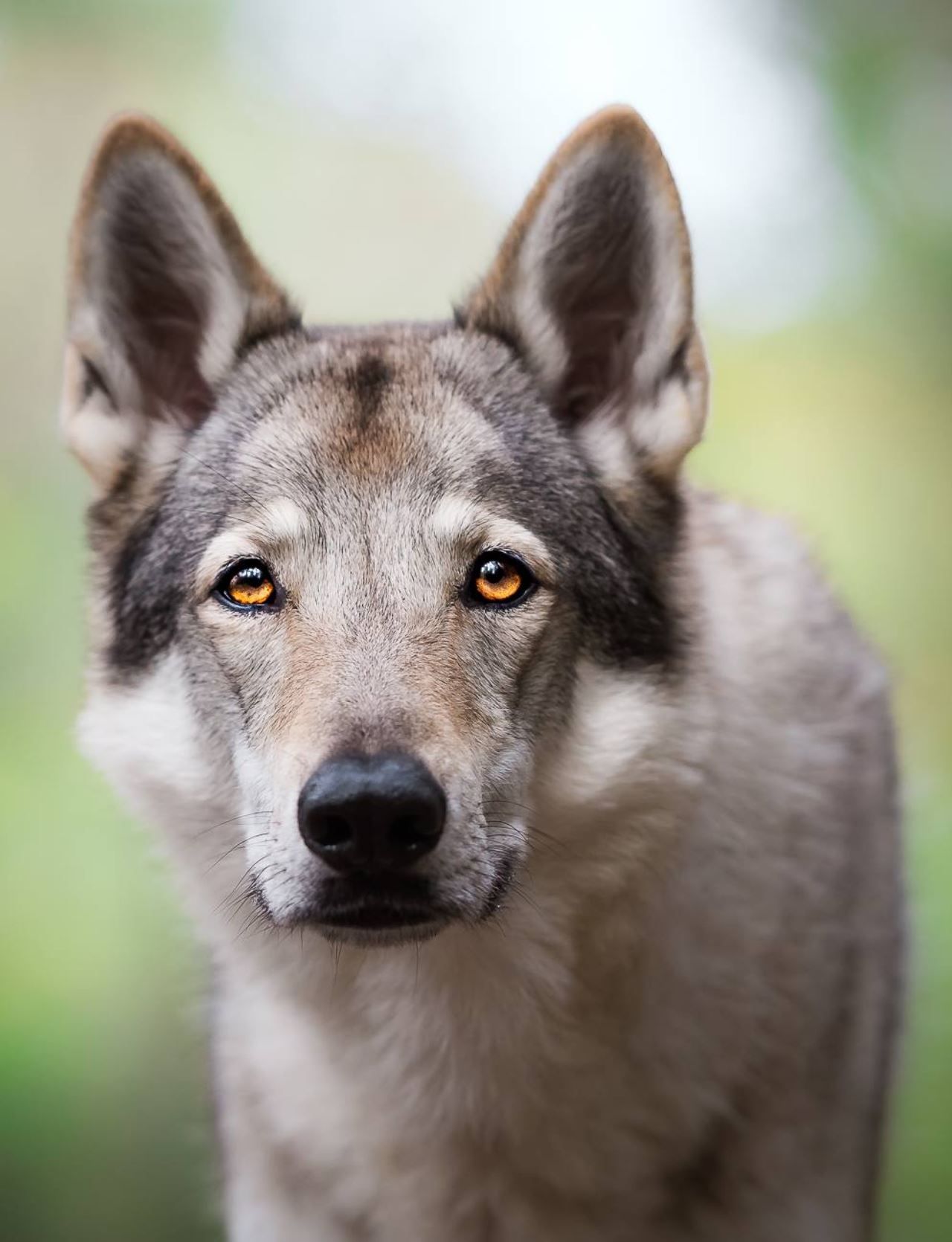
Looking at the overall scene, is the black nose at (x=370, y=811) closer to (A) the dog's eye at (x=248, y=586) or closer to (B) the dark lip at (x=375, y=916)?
(B) the dark lip at (x=375, y=916)

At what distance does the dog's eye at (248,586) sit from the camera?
197cm

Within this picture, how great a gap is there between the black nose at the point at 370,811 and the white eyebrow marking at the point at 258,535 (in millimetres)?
476

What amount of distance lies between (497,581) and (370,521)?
8.9 inches

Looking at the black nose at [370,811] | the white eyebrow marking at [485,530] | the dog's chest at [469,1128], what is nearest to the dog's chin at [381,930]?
the black nose at [370,811]

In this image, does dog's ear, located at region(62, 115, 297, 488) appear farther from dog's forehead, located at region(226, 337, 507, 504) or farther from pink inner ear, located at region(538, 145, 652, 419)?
pink inner ear, located at region(538, 145, 652, 419)

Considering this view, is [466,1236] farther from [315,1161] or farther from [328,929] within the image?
[328,929]

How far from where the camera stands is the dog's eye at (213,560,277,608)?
1972 mm

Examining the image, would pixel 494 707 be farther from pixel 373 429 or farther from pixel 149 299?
pixel 149 299

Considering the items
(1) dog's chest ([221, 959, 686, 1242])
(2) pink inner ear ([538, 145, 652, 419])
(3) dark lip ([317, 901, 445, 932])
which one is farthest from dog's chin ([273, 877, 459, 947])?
(2) pink inner ear ([538, 145, 652, 419])

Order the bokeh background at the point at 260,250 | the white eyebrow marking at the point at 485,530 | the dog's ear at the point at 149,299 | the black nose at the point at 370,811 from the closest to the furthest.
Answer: the black nose at the point at 370,811 < the white eyebrow marking at the point at 485,530 < the dog's ear at the point at 149,299 < the bokeh background at the point at 260,250

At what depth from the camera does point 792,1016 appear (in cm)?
237

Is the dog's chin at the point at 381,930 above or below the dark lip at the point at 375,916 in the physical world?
below

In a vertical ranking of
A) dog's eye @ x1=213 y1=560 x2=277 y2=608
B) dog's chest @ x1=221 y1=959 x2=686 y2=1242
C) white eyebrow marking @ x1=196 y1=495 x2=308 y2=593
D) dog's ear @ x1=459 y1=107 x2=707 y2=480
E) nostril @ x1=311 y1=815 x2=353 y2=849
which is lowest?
dog's chest @ x1=221 y1=959 x2=686 y2=1242

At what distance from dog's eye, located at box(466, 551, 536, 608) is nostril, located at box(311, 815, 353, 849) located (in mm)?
479
